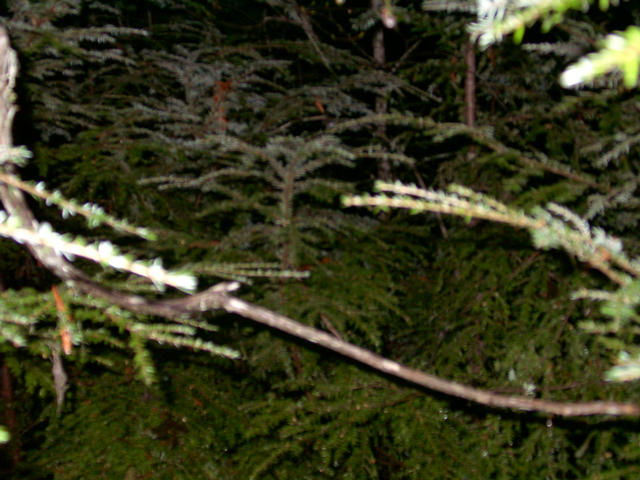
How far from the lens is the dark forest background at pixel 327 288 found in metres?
1.80

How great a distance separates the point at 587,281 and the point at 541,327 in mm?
249

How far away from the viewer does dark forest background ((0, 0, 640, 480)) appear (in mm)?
1799

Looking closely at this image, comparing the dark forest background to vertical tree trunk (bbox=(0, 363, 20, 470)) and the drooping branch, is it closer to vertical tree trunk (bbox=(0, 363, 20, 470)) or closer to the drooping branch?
vertical tree trunk (bbox=(0, 363, 20, 470))

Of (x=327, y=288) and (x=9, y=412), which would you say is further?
(x=327, y=288)

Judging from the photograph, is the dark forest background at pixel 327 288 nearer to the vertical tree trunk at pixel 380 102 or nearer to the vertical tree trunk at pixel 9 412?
the vertical tree trunk at pixel 9 412

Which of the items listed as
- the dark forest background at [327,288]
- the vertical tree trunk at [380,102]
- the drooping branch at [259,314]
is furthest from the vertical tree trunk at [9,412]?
the vertical tree trunk at [380,102]

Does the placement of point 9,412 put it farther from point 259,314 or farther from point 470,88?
point 470,88

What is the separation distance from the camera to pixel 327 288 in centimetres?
221

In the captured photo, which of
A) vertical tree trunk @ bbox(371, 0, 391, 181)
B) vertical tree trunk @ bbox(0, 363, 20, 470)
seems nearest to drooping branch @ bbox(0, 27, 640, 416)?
vertical tree trunk @ bbox(0, 363, 20, 470)

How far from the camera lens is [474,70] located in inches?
102

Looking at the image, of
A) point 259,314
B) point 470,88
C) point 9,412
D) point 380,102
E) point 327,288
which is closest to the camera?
point 259,314

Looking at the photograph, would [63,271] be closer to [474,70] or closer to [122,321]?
[122,321]

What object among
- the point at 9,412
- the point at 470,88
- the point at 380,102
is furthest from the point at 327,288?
the point at 380,102

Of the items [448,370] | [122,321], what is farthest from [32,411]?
[448,370]
